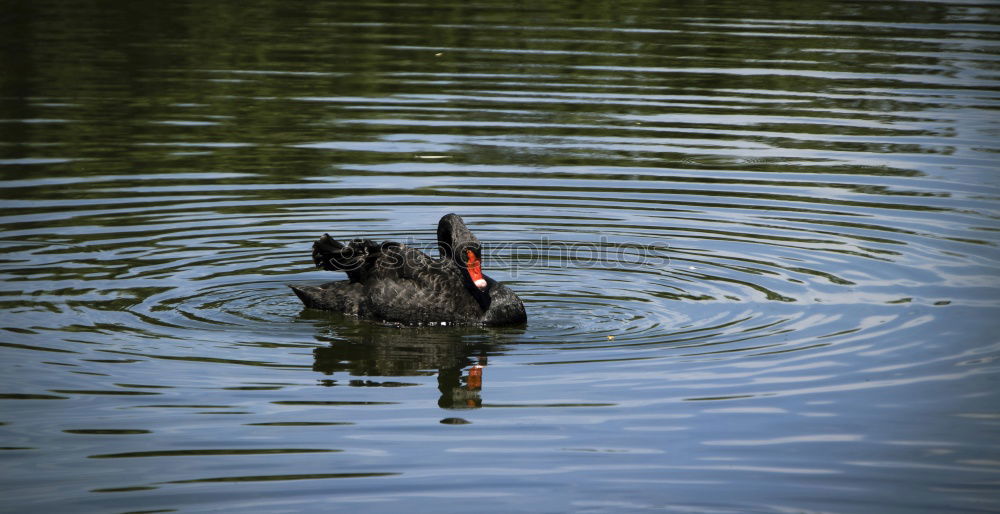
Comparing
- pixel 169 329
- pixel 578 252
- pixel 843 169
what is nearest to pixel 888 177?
pixel 843 169

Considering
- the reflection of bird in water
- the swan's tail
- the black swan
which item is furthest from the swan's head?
the swan's tail

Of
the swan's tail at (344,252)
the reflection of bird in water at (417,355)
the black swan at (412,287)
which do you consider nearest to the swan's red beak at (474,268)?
the black swan at (412,287)

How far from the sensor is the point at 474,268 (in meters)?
10.1

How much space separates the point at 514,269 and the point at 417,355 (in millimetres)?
2548

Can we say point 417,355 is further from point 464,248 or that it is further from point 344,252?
point 344,252

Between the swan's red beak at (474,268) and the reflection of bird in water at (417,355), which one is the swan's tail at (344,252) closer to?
the reflection of bird in water at (417,355)

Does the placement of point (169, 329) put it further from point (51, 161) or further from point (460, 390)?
point (51, 161)

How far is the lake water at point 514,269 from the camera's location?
725cm

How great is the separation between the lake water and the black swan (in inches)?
7.5

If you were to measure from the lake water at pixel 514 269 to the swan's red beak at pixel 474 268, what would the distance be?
0.44m

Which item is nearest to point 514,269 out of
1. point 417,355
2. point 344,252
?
point 344,252

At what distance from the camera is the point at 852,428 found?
7938 millimetres

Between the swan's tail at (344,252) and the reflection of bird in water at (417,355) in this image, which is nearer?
the reflection of bird in water at (417,355)

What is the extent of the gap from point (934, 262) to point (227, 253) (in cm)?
597
